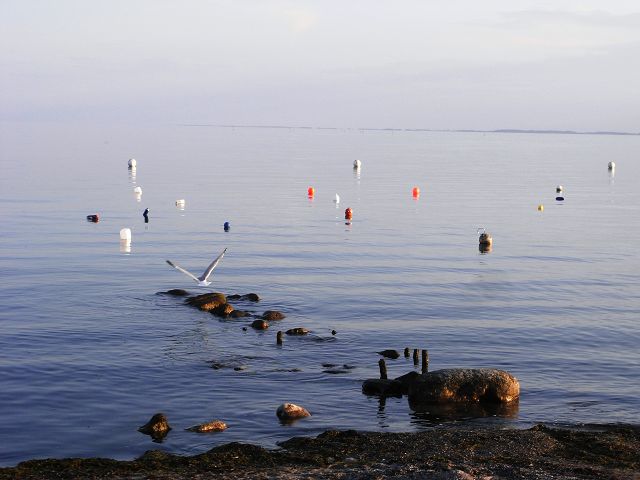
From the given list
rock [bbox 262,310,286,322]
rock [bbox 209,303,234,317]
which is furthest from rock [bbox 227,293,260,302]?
rock [bbox 262,310,286,322]

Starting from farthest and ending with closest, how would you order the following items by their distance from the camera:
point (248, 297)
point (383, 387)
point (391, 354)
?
point (248, 297) < point (391, 354) < point (383, 387)

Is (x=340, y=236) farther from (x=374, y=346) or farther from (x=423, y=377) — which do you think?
(x=423, y=377)

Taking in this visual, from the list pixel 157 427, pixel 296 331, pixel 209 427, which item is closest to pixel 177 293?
pixel 296 331

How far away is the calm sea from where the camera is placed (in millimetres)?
26359

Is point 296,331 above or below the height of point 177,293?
below

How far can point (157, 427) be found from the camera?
24.1m

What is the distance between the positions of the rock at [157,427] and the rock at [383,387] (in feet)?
22.6

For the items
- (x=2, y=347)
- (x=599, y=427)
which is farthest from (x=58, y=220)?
(x=599, y=427)

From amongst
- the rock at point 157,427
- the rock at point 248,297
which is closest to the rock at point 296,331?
the rock at point 248,297

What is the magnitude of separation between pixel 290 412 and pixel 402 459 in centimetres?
523

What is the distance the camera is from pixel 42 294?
42406mm

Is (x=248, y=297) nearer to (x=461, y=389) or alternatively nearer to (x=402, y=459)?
(x=461, y=389)

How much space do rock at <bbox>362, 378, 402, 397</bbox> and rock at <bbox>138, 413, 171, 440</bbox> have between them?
689cm

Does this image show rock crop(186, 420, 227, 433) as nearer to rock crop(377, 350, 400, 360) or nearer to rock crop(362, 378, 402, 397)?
rock crop(362, 378, 402, 397)
